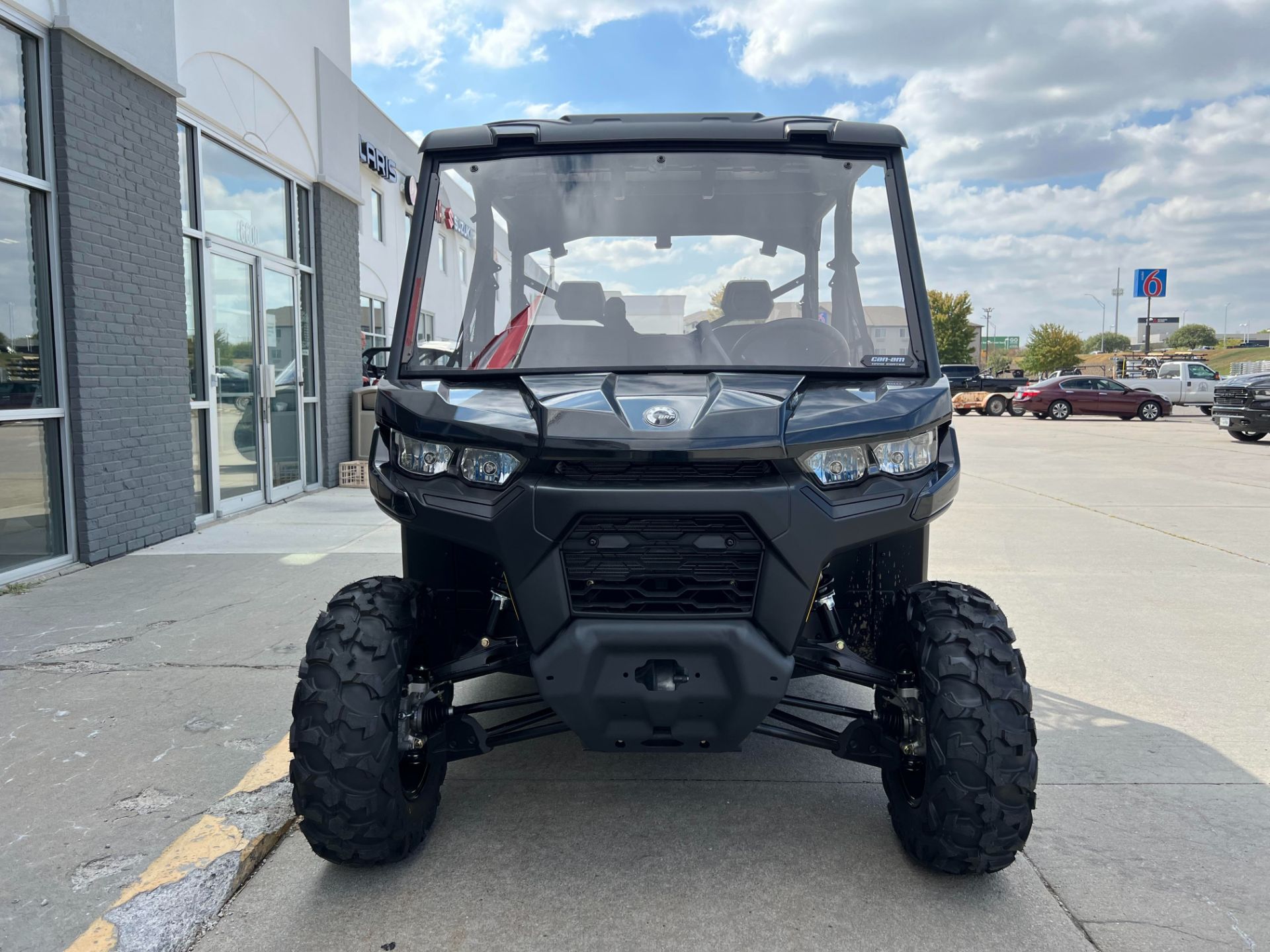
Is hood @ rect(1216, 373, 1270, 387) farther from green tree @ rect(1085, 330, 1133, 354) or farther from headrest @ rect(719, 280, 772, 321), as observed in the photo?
green tree @ rect(1085, 330, 1133, 354)

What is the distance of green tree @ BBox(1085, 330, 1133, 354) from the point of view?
142 metres

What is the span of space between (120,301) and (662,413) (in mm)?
6224

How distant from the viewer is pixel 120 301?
7.20 meters

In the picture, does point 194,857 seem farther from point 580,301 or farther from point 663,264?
point 663,264

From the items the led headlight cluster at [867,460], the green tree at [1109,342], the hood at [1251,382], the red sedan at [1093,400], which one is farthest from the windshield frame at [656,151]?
the green tree at [1109,342]

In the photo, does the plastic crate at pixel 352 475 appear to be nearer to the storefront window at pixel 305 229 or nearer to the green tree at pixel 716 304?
the storefront window at pixel 305 229

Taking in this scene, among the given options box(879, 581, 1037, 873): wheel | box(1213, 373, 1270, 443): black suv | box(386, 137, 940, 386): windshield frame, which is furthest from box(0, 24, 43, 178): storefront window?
box(1213, 373, 1270, 443): black suv

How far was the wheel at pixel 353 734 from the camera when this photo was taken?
2615 millimetres

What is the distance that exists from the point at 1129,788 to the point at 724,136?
2797 mm

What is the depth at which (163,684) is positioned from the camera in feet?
14.4

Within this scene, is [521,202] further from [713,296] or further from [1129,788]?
[1129,788]

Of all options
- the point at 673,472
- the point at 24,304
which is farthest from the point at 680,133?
the point at 24,304

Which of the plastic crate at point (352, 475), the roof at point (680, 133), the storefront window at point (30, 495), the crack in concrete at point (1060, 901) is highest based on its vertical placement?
the roof at point (680, 133)

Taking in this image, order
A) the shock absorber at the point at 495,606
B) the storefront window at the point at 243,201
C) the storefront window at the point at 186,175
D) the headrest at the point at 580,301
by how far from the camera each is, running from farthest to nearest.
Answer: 1. the storefront window at the point at 243,201
2. the storefront window at the point at 186,175
3. the headrest at the point at 580,301
4. the shock absorber at the point at 495,606
